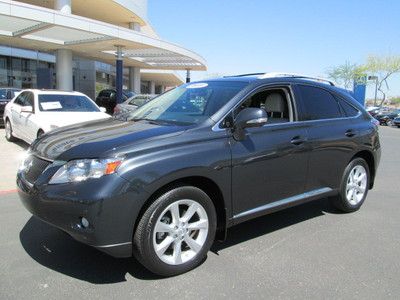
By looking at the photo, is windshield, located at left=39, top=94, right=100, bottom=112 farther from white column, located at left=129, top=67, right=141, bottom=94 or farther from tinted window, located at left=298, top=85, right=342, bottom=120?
white column, located at left=129, top=67, right=141, bottom=94

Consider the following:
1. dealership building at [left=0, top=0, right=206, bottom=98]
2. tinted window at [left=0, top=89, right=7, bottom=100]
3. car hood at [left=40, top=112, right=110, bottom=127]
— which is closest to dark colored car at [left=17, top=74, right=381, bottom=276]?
car hood at [left=40, top=112, right=110, bottom=127]

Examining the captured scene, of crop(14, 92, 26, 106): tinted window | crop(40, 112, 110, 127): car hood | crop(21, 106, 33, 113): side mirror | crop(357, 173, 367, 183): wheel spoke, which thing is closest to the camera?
crop(357, 173, 367, 183): wheel spoke

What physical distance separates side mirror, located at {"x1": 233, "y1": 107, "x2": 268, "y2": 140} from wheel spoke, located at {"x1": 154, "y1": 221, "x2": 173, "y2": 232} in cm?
106

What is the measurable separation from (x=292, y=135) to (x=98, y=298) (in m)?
2.53

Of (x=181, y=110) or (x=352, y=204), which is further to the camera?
(x=352, y=204)

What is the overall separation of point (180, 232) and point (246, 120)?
119 cm

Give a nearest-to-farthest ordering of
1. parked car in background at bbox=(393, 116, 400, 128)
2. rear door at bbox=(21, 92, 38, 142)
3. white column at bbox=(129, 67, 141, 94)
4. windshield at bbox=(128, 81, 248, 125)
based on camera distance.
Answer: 1. windshield at bbox=(128, 81, 248, 125)
2. rear door at bbox=(21, 92, 38, 142)
3. parked car in background at bbox=(393, 116, 400, 128)
4. white column at bbox=(129, 67, 141, 94)

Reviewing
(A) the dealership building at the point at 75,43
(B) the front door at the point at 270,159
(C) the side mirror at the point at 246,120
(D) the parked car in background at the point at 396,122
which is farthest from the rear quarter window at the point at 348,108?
(D) the parked car in background at the point at 396,122

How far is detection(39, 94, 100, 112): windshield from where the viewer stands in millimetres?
9969

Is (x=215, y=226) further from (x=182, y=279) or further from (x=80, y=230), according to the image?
(x=80, y=230)

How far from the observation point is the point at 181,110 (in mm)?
4445

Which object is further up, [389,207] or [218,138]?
[218,138]

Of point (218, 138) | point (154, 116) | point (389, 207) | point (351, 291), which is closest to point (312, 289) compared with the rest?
point (351, 291)

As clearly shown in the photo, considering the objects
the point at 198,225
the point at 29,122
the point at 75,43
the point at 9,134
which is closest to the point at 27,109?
the point at 29,122
